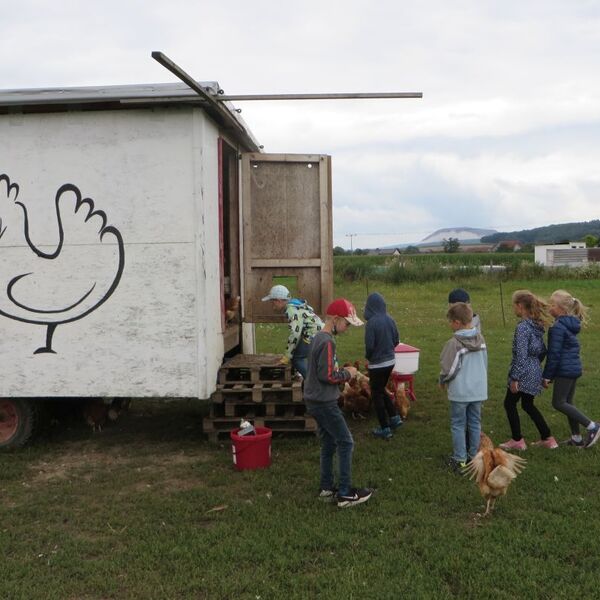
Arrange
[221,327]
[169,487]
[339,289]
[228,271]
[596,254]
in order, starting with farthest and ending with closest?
[596,254] → [339,289] → [228,271] → [221,327] → [169,487]

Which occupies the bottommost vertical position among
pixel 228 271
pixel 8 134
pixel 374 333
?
pixel 374 333

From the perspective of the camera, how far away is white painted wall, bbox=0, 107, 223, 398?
679 cm

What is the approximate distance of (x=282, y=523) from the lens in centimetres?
505

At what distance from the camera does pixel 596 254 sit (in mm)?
63906

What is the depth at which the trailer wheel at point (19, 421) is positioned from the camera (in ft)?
23.7

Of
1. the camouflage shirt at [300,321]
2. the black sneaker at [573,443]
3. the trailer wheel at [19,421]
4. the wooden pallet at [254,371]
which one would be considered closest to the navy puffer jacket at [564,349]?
the black sneaker at [573,443]

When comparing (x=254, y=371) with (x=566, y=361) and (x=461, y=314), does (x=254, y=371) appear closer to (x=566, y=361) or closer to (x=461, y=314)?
(x=461, y=314)

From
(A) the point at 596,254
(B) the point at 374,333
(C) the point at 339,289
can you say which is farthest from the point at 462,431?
(A) the point at 596,254

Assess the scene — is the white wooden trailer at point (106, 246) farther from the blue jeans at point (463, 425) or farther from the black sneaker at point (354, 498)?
the blue jeans at point (463, 425)

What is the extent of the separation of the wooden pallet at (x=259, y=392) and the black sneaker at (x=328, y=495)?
5.69 feet

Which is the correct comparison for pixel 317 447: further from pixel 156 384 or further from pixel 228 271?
pixel 228 271

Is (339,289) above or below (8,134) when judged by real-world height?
below

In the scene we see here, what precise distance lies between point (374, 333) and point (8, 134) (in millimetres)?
4392

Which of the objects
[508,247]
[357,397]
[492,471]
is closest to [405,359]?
[357,397]
